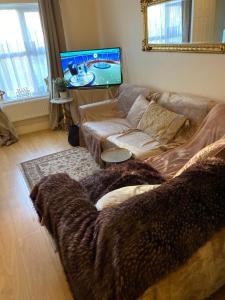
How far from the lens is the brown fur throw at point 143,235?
0.85 m

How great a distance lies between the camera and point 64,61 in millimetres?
3641

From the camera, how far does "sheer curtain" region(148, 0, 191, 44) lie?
2311mm

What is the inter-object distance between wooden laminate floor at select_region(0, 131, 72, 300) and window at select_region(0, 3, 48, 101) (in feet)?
5.58


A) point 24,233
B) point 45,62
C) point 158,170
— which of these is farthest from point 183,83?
point 45,62

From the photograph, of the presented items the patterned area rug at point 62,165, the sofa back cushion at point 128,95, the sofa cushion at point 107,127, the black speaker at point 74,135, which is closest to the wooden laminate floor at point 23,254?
the patterned area rug at point 62,165

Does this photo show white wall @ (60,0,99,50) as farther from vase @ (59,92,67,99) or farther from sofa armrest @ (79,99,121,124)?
sofa armrest @ (79,99,121,124)

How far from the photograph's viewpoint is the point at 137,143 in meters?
2.35

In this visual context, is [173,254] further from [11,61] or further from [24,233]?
[11,61]

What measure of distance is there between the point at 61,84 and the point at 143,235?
325 cm

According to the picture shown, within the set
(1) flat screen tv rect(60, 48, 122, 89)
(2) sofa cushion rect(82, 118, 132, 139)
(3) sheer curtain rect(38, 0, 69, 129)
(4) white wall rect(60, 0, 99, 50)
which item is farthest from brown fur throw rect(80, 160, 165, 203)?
(4) white wall rect(60, 0, 99, 50)

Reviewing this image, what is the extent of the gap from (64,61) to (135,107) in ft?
5.10

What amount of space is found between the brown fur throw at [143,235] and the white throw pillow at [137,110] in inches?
67.8

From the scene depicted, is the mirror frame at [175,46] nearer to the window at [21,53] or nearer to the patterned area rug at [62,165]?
the patterned area rug at [62,165]

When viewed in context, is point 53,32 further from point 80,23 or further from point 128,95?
point 128,95
